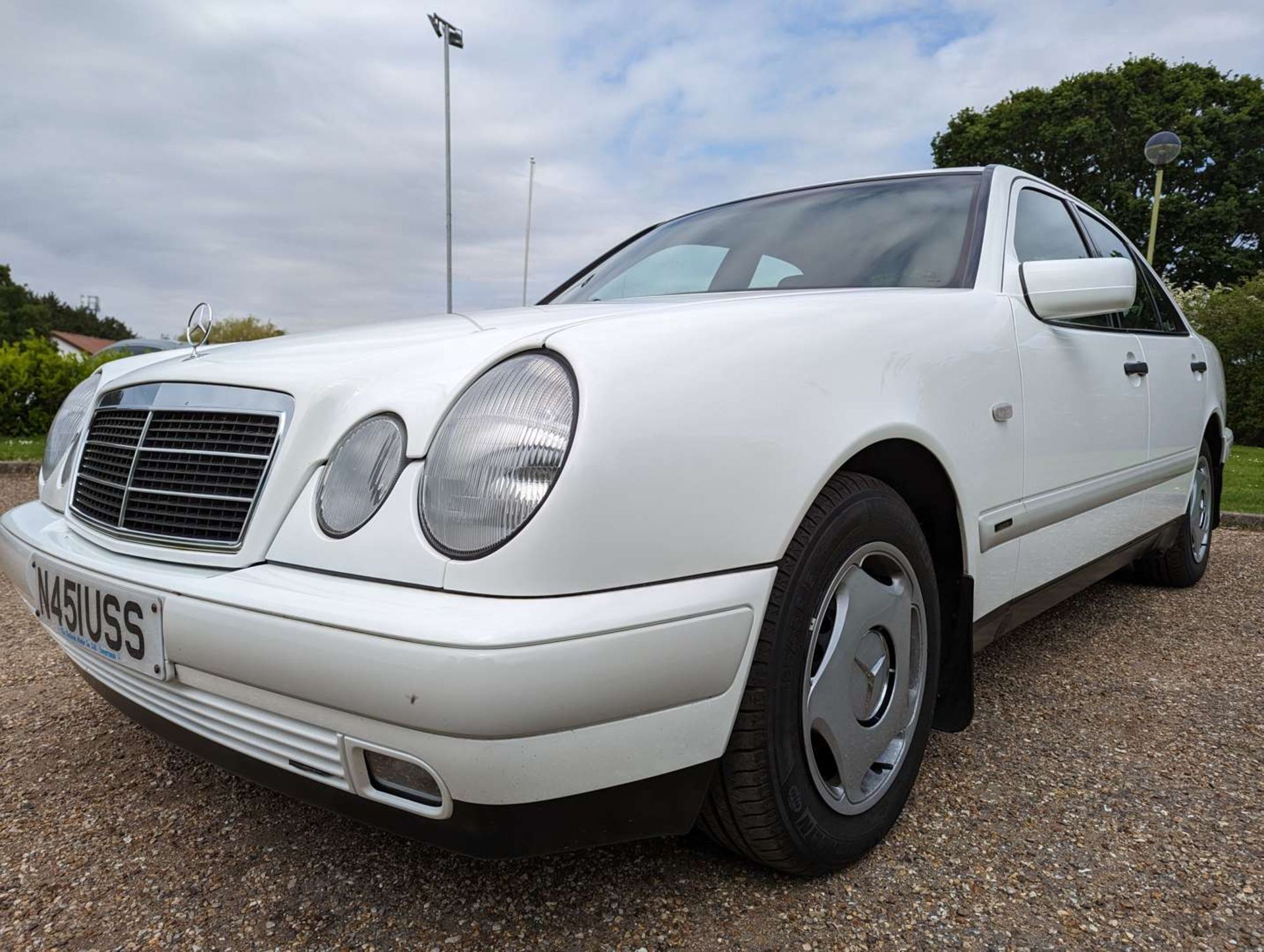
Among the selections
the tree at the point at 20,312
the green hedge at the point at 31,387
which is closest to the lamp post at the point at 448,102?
the green hedge at the point at 31,387

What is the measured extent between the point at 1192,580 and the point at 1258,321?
12298 mm

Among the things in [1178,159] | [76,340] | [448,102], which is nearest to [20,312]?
[76,340]

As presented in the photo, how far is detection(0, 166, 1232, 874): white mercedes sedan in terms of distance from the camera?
44.6 inches

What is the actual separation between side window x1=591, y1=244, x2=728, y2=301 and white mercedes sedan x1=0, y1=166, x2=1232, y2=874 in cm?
75

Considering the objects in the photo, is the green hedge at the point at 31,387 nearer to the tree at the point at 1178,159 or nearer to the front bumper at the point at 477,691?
the front bumper at the point at 477,691

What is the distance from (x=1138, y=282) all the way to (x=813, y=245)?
4.61 feet

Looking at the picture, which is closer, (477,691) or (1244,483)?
(477,691)

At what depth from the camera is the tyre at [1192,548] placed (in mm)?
3758

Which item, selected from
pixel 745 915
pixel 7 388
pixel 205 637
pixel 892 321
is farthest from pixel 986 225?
pixel 7 388

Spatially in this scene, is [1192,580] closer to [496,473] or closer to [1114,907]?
[1114,907]

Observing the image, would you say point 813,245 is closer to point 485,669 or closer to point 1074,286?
point 1074,286

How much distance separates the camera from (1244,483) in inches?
299

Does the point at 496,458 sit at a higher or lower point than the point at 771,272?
lower

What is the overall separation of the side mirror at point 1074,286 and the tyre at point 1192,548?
1.86 meters
